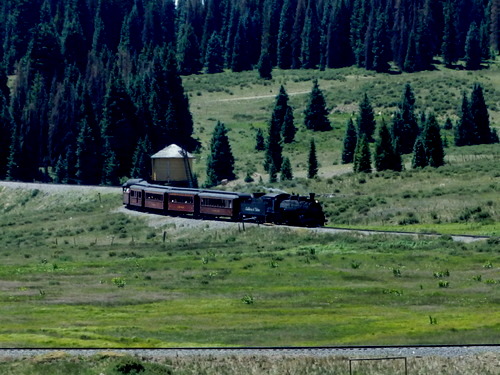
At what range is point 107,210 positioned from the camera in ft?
382

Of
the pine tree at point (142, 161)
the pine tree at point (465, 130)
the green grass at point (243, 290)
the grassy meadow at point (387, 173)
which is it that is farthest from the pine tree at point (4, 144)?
the pine tree at point (465, 130)

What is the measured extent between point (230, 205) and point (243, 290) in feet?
107

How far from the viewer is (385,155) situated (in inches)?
5005

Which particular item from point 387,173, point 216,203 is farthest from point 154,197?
point 387,173

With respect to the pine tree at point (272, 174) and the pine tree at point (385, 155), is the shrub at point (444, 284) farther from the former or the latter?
the pine tree at point (272, 174)

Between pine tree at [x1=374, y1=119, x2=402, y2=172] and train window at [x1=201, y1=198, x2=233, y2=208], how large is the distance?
31.6 meters

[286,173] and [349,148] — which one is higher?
[349,148]

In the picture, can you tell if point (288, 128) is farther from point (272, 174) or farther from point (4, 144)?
point (4, 144)

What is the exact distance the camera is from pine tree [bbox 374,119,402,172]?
416ft

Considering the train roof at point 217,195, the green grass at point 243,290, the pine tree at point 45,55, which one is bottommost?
the green grass at point 243,290

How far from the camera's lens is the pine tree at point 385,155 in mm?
126875

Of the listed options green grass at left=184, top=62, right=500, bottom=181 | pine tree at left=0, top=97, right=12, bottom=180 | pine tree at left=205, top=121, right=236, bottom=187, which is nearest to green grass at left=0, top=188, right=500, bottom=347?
pine tree at left=205, top=121, right=236, bottom=187

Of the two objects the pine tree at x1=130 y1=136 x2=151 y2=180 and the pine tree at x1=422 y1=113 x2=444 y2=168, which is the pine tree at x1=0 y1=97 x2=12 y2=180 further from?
the pine tree at x1=422 y1=113 x2=444 y2=168

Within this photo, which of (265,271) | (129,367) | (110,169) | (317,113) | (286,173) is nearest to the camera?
(129,367)
